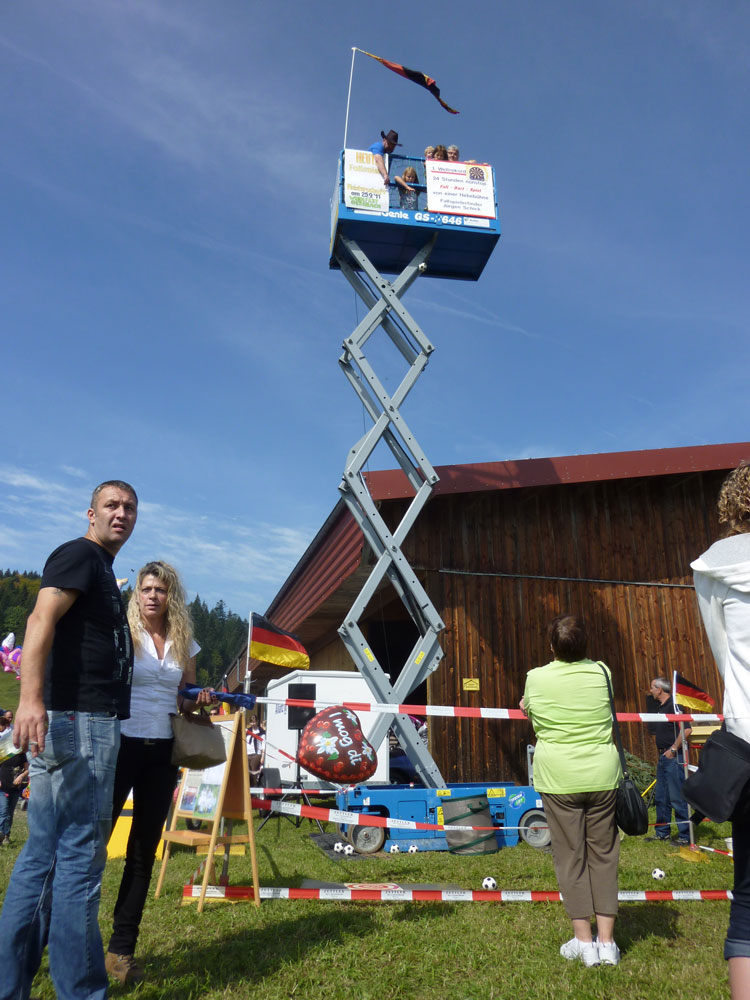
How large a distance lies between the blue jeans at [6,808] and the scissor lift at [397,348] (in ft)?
16.0

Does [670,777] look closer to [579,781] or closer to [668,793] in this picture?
[668,793]

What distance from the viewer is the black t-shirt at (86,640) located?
264cm

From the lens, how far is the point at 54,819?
8.39 feet

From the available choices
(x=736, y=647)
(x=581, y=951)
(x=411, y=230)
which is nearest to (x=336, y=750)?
(x=581, y=951)

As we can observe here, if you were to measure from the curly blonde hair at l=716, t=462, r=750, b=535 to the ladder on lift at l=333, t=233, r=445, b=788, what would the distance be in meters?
6.01

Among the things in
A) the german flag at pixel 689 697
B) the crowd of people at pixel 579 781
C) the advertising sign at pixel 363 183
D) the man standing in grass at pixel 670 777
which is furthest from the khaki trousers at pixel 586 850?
the advertising sign at pixel 363 183

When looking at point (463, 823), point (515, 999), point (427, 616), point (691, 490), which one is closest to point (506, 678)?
point (427, 616)

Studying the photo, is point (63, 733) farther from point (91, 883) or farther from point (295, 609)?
point (295, 609)

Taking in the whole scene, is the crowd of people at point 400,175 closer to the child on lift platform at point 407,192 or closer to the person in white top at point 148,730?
the child on lift platform at point 407,192

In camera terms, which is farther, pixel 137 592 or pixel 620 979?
pixel 137 592

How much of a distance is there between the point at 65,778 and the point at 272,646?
22.9ft

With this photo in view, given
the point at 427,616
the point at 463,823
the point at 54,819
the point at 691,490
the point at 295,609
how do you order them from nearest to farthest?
the point at 54,819 → the point at 463,823 → the point at 427,616 → the point at 691,490 → the point at 295,609

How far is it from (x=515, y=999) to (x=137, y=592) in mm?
2612

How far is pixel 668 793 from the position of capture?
26.8 feet
